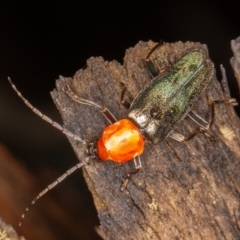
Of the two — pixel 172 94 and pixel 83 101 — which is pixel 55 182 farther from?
pixel 172 94

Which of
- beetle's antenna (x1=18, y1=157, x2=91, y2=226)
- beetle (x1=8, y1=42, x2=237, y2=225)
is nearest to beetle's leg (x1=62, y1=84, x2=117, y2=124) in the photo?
A: beetle (x1=8, y1=42, x2=237, y2=225)

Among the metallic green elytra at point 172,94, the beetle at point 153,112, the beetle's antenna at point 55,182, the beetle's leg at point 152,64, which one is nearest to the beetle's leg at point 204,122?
the beetle at point 153,112

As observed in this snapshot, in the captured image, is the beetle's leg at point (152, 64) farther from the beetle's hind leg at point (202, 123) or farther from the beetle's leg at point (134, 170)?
the beetle's leg at point (134, 170)

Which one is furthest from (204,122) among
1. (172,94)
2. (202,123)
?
(172,94)

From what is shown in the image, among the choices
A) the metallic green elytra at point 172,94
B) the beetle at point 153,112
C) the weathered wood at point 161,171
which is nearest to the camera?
the weathered wood at point 161,171

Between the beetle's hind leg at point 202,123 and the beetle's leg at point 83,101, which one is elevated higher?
the beetle's leg at point 83,101

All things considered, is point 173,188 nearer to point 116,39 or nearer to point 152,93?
point 152,93
